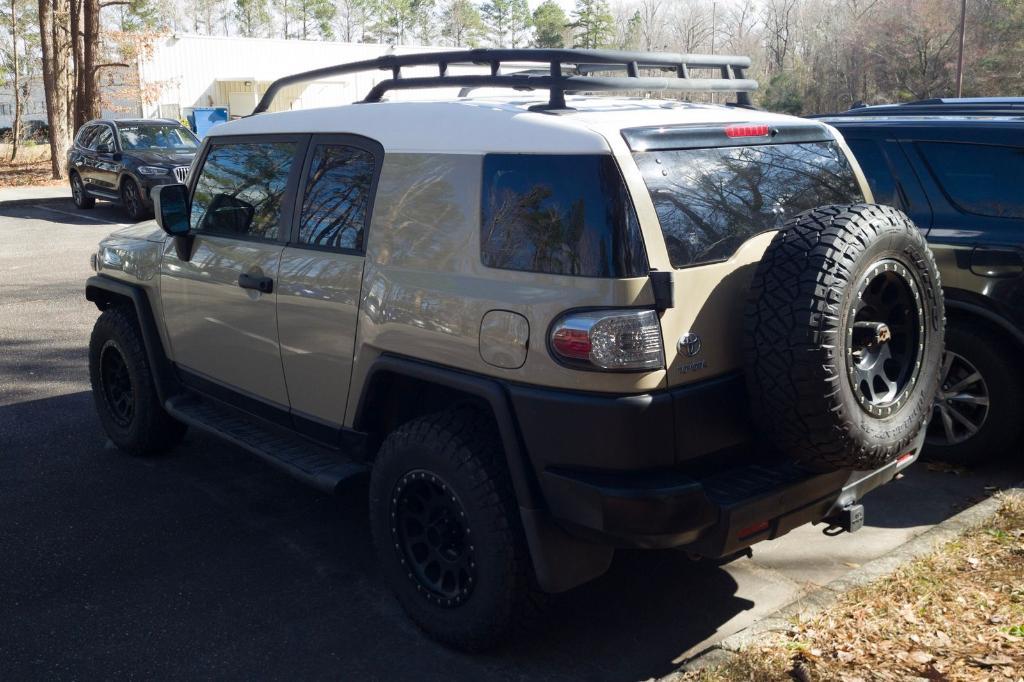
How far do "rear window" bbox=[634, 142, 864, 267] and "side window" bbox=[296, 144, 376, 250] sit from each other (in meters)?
1.23

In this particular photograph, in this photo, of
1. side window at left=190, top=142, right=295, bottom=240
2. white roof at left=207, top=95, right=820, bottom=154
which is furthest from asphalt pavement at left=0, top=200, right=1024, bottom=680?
white roof at left=207, top=95, right=820, bottom=154

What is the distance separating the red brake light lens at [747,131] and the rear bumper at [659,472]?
91cm

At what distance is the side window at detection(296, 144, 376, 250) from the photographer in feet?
12.6

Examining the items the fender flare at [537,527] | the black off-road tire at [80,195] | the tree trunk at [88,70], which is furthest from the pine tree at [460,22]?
the fender flare at [537,527]

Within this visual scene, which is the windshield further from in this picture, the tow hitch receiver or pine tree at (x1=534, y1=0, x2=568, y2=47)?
pine tree at (x1=534, y1=0, x2=568, y2=47)

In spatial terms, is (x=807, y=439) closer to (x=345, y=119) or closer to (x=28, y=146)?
(x=345, y=119)

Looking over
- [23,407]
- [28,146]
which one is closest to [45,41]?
[28,146]

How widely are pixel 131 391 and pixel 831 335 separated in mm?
4074

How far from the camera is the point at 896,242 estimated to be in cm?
322

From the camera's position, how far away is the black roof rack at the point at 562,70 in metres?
3.47

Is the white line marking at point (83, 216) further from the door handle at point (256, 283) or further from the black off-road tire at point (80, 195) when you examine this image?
the door handle at point (256, 283)

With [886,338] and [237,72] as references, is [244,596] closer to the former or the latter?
[886,338]

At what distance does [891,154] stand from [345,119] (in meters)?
3.19

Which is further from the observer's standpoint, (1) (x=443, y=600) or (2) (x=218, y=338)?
(2) (x=218, y=338)
